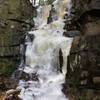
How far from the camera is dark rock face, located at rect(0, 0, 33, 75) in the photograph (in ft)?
39.7

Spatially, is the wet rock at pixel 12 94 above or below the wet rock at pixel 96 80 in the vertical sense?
below

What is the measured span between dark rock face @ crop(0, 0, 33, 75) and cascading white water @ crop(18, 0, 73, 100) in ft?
1.69

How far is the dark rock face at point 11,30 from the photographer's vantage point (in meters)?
A: 12.1

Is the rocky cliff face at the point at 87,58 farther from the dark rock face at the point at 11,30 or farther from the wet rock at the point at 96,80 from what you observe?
the dark rock face at the point at 11,30

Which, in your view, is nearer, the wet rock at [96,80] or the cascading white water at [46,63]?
the wet rock at [96,80]

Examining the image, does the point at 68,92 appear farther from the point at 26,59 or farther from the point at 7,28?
the point at 7,28

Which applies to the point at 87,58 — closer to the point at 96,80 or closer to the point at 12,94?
the point at 96,80

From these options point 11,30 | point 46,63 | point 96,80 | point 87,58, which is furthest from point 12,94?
point 11,30

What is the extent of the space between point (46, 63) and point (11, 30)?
7.09ft

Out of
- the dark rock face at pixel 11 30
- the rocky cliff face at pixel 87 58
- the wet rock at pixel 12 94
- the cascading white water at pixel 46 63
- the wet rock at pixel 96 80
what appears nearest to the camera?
the wet rock at pixel 96 80

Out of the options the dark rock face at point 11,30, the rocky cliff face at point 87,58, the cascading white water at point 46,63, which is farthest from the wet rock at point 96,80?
the dark rock face at point 11,30

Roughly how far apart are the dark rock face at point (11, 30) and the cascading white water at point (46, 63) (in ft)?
1.69

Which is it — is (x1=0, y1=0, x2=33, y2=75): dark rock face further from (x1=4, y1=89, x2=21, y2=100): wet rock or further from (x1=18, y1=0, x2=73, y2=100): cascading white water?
(x1=4, y1=89, x2=21, y2=100): wet rock

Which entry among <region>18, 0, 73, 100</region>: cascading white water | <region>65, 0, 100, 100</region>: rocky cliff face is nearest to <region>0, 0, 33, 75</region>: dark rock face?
<region>18, 0, 73, 100</region>: cascading white water
